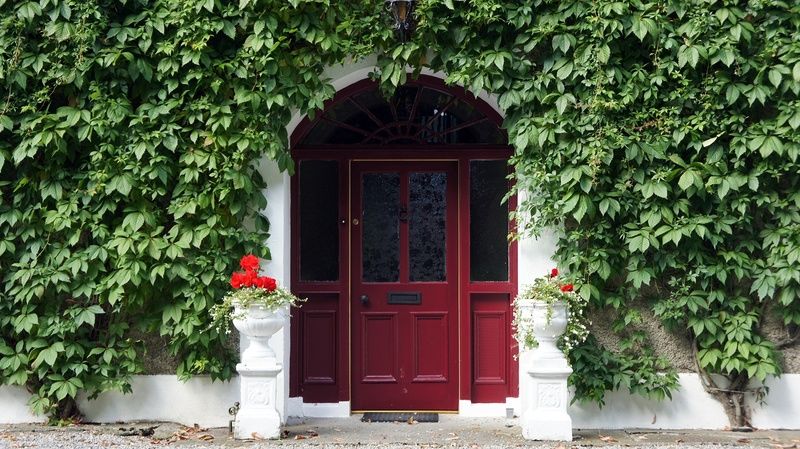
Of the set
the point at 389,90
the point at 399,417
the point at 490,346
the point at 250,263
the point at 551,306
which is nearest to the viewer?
the point at 551,306

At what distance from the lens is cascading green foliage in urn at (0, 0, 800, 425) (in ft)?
22.7

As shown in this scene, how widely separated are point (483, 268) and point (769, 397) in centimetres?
254

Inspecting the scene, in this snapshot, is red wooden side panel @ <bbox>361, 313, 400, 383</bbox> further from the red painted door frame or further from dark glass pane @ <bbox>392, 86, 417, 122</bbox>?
dark glass pane @ <bbox>392, 86, 417, 122</bbox>

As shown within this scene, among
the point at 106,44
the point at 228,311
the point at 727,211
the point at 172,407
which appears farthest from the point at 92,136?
the point at 727,211

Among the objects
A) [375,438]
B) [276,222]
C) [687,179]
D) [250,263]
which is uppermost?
[687,179]

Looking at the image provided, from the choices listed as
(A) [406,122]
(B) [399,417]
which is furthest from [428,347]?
(A) [406,122]

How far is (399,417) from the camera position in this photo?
7.56 meters

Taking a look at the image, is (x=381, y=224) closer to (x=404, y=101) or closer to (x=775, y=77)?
(x=404, y=101)

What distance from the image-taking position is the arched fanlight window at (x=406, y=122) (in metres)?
7.80

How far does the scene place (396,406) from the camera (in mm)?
7750

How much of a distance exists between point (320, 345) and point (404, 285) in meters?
0.90

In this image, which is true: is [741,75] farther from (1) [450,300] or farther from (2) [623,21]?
(1) [450,300]

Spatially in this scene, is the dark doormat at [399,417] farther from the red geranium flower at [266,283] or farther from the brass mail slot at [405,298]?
the red geranium flower at [266,283]

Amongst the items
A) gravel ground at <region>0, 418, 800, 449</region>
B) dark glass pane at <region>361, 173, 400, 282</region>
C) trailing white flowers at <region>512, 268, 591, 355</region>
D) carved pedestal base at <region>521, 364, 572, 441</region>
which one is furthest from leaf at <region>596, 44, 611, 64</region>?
gravel ground at <region>0, 418, 800, 449</region>
